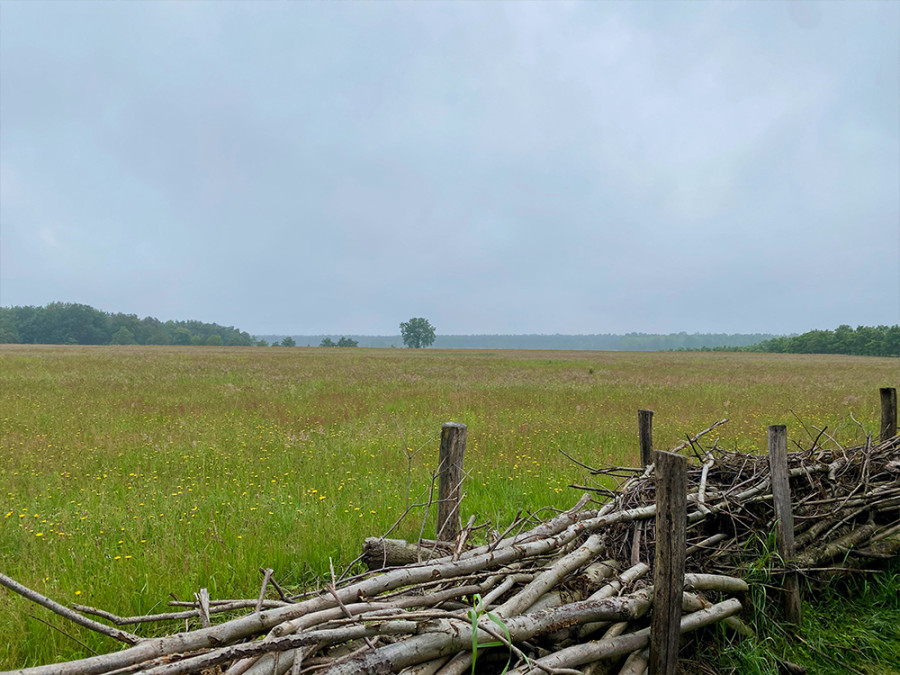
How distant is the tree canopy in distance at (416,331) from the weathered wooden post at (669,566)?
568 ft

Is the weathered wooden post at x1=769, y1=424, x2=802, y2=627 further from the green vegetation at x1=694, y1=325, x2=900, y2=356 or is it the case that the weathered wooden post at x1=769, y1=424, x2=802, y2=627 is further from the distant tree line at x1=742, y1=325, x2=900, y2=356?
the distant tree line at x1=742, y1=325, x2=900, y2=356

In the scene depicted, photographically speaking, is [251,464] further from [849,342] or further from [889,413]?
[849,342]

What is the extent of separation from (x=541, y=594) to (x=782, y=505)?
7.71 ft

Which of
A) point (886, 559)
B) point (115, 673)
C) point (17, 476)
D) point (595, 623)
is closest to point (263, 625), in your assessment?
point (115, 673)

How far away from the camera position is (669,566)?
311 cm

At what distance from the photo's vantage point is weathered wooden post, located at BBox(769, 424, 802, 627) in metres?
4.10

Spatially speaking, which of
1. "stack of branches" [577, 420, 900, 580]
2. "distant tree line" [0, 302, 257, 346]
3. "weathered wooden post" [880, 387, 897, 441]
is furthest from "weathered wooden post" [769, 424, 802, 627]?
"distant tree line" [0, 302, 257, 346]

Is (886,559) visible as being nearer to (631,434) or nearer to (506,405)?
(631,434)

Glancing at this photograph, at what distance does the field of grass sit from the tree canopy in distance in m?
156

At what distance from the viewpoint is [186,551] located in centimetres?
516

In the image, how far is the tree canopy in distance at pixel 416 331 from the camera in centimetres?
17662

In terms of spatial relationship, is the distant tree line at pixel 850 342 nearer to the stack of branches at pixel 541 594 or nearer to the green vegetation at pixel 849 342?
the green vegetation at pixel 849 342

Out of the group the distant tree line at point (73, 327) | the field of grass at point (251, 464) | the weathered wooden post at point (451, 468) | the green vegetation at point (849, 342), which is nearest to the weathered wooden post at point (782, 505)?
the weathered wooden post at point (451, 468)

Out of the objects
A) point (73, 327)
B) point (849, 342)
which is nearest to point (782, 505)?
point (849, 342)
